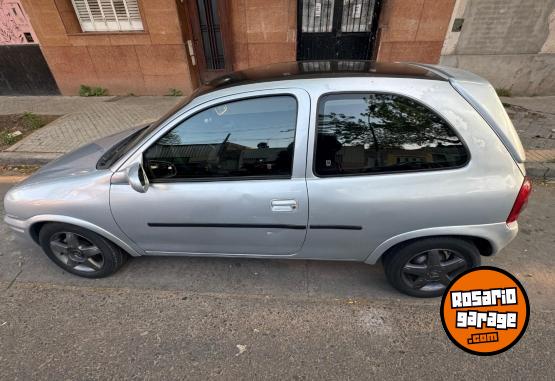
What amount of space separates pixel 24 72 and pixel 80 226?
275 inches

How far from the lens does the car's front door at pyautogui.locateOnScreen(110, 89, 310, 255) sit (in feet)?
6.44

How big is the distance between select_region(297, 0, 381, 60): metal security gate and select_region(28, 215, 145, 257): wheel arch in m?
5.51

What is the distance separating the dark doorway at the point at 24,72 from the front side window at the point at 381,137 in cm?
783

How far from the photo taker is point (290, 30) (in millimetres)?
6074

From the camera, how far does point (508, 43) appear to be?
19.9 ft

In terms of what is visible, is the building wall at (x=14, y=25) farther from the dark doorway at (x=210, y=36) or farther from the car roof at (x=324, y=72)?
the car roof at (x=324, y=72)

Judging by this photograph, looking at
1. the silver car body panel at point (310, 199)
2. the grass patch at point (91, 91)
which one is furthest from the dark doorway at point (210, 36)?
the silver car body panel at point (310, 199)

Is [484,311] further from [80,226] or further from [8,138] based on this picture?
[8,138]

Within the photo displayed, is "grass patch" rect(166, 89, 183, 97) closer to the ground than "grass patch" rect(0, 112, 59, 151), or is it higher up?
closer to the ground

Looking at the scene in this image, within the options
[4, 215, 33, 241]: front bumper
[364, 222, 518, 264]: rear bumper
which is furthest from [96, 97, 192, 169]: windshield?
[364, 222, 518, 264]: rear bumper

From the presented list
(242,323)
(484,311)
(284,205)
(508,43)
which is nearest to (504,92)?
(508,43)

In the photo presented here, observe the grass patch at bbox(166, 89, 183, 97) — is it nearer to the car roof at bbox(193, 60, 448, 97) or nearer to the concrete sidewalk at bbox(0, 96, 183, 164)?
the concrete sidewalk at bbox(0, 96, 183, 164)

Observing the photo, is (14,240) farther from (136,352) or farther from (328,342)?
(328,342)

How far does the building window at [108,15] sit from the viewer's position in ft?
20.6
